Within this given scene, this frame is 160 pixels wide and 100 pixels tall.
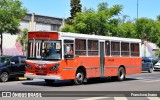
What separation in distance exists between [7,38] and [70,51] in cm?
3227

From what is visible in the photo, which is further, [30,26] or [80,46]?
[30,26]

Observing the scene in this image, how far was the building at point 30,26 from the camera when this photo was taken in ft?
167

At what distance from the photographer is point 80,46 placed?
20484 millimetres

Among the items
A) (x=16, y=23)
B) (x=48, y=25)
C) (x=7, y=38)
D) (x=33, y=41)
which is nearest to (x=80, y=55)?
(x=33, y=41)

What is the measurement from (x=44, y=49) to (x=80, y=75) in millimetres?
2449

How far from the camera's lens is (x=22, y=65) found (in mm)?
23625

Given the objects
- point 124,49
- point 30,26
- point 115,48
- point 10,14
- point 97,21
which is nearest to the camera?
point 115,48

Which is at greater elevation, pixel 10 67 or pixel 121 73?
pixel 10 67

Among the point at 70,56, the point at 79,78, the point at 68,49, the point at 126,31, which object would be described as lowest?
the point at 79,78

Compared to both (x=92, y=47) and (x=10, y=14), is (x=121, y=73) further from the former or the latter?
(x=10, y=14)

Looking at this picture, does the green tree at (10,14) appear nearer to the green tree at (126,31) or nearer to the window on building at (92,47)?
the window on building at (92,47)

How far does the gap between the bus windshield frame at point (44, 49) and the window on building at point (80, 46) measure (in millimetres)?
1334

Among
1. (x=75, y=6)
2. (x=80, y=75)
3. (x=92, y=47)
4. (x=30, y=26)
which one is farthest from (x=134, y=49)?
(x=75, y=6)

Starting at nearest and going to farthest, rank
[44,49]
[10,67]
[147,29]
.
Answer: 1. [44,49]
2. [10,67]
3. [147,29]
